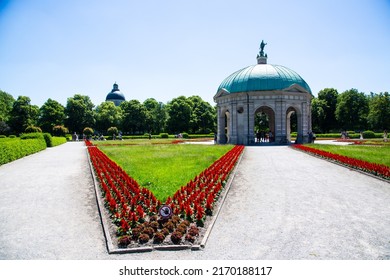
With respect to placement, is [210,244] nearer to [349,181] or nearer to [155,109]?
[349,181]

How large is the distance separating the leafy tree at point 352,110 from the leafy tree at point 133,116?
57739 millimetres

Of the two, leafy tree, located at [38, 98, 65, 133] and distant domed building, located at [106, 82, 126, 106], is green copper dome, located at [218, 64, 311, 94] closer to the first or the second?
leafy tree, located at [38, 98, 65, 133]

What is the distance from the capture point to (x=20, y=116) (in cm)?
8462

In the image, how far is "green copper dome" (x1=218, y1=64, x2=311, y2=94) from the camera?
139 feet

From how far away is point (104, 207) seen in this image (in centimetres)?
979

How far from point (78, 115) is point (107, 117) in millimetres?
8887

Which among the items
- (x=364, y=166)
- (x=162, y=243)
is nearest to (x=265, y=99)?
(x=364, y=166)

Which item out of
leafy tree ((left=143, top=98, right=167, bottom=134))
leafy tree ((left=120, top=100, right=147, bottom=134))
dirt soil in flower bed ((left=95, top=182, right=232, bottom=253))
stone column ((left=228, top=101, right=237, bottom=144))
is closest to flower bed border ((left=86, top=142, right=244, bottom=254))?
dirt soil in flower bed ((left=95, top=182, right=232, bottom=253))

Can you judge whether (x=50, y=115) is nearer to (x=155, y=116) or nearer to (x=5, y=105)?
(x=5, y=105)

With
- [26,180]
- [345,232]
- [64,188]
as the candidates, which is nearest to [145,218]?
[345,232]

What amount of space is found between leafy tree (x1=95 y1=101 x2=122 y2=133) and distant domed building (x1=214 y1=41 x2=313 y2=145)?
187ft

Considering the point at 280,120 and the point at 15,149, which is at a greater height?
the point at 280,120

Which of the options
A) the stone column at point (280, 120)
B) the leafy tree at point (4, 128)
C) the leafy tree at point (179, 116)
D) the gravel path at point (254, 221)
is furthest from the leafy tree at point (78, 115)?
the gravel path at point (254, 221)
